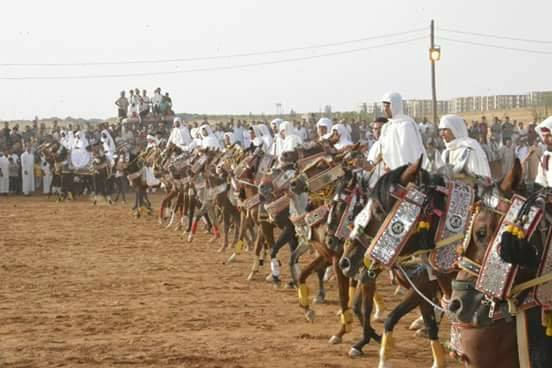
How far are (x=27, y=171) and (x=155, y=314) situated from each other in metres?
28.4

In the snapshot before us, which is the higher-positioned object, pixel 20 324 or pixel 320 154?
pixel 320 154

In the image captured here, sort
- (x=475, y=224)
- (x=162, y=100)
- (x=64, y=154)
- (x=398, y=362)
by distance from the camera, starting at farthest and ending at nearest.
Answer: (x=162, y=100) < (x=64, y=154) < (x=398, y=362) < (x=475, y=224)

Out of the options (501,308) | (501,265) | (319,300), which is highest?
(501,265)

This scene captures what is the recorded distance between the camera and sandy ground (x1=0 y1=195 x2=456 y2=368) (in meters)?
10.1

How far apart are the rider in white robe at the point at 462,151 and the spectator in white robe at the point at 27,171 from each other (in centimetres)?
3133

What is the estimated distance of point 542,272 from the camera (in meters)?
5.38

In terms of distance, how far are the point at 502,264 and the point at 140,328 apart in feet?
23.5

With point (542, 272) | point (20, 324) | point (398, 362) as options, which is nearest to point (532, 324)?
point (542, 272)

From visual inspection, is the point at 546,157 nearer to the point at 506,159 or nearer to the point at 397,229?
the point at 397,229

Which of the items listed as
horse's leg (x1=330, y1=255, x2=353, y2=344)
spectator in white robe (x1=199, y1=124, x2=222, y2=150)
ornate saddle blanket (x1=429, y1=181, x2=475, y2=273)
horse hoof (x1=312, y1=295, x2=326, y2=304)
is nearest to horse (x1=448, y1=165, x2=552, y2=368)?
ornate saddle blanket (x1=429, y1=181, x2=475, y2=273)

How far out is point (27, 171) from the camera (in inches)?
1559

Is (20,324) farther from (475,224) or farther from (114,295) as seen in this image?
(475,224)

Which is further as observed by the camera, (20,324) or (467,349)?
(20,324)

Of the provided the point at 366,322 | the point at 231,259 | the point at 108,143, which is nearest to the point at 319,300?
the point at 366,322
